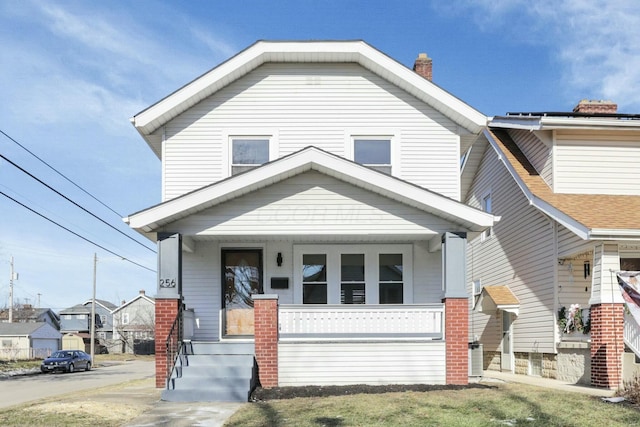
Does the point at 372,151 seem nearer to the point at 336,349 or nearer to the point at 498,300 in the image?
the point at 336,349

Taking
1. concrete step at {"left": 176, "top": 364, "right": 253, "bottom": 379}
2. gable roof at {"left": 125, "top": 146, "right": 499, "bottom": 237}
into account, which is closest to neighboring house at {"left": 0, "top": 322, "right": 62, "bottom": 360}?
concrete step at {"left": 176, "top": 364, "right": 253, "bottom": 379}

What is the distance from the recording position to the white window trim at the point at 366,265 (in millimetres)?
14414

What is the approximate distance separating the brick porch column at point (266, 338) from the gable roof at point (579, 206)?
6598mm

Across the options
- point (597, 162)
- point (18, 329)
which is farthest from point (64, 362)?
point (597, 162)

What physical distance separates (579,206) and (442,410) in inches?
291

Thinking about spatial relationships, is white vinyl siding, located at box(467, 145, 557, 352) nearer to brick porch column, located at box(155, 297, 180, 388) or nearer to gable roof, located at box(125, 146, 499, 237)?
gable roof, located at box(125, 146, 499, 237)

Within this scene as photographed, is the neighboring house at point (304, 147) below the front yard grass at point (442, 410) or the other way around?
the other way around

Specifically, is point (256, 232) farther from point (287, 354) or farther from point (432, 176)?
point (432, 176)

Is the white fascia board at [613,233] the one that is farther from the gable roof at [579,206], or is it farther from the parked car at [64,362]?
the parked car at [64,362]

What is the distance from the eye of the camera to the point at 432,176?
1436 cm

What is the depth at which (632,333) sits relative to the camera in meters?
12.1

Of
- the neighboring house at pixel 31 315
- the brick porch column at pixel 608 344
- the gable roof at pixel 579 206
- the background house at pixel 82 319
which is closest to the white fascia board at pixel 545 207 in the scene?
the gable roof at pixel 579 206

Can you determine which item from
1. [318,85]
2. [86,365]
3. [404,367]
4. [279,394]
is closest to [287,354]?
[279,394]

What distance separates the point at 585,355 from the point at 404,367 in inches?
176
